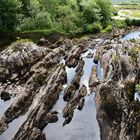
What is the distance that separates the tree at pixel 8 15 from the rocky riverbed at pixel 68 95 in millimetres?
22549

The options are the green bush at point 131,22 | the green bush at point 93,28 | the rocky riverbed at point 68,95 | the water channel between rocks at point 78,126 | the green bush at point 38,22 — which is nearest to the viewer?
the rocky riverbed at point 68,95

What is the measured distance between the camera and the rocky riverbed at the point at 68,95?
51900 mm

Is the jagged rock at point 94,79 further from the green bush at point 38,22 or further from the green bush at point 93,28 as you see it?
the green bush at point 93,28

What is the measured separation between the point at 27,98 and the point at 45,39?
53.5 meters

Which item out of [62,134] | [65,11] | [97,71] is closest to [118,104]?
[62,134]

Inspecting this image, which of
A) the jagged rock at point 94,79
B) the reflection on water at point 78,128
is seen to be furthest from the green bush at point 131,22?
the reflection on water at point 78,128

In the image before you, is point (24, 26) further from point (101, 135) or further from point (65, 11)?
point (101, 135)

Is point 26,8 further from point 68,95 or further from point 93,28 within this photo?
point 68,95

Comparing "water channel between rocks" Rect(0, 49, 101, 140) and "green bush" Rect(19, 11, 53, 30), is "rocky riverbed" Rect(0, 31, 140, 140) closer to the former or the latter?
"water channel between rocks" Rect(0, 49, 101, 140)

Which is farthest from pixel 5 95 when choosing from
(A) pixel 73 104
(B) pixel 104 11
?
(B) pixel 104 11

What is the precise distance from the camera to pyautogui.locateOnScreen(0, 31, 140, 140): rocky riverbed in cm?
5190

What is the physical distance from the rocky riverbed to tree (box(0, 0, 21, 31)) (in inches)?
888

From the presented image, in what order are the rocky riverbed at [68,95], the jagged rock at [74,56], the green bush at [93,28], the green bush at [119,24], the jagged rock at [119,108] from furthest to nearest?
the green bush at [119,24] → the green bush at [93,28] → the jagged rock at [74,56] → the rocky riverbed at [68,95] → the jagged rock at [119,108]

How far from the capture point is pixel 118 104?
2079 inches
